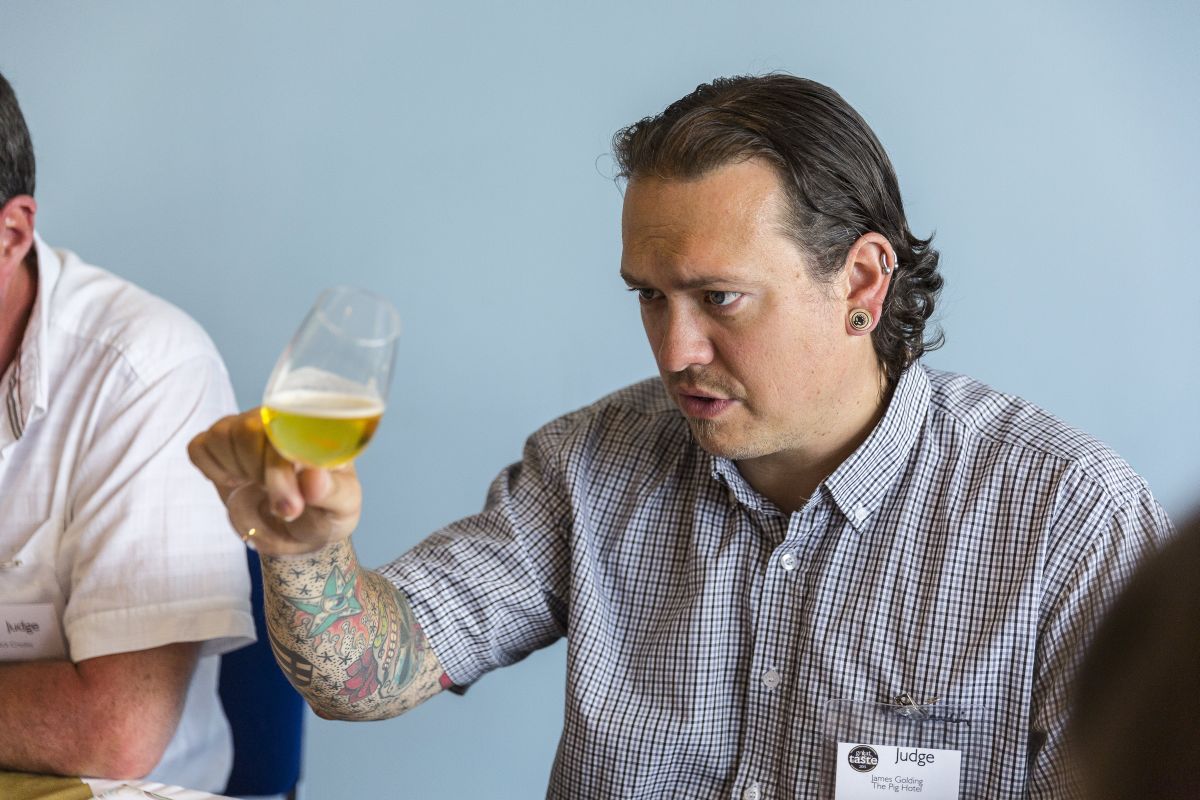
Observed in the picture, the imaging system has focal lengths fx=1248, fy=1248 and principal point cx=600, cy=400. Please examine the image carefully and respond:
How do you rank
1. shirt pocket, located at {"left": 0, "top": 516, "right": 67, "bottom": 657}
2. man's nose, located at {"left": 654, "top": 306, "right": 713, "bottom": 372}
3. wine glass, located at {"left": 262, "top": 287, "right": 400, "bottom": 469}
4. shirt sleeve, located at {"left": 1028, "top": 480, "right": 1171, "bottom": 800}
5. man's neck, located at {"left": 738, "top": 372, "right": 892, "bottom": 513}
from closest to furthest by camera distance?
wine glass, located at {"left": 262, "top": 287, "right": 400, "bottom": 469} → shirt sleeve, located at {"left": 1028, "top": 480, "right": 1171, "bottom": 800} → man's nose, located at {"left": 654, "top": 306, "right": 713, "bottom": 372} → man's neck, located at {"left": 738, "top": 372, "right": 892, "bottom": 513} → shirt pocket, located at {"left": 0, "top": 516, "right": 67, "bottom": 657}

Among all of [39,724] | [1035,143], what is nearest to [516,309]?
[1035,143]

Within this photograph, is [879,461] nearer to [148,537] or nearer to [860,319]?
[860,319]

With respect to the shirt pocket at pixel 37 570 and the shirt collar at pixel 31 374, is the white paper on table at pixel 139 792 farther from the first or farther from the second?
the shirt collar at pixel 31 374

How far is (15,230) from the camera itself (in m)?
1.99

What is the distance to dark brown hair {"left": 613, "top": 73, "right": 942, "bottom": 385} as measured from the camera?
1739 mm

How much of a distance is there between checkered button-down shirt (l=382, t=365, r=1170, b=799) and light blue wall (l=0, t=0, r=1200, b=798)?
64cm

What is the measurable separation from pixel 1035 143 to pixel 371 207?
1.33 metres

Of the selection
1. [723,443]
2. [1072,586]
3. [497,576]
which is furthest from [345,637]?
[1072,586]

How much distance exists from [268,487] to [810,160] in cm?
93

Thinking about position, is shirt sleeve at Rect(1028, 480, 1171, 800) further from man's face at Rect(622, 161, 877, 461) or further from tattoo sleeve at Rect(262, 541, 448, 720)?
tattoo sleeve at Rect(262, 541, 448, 720)

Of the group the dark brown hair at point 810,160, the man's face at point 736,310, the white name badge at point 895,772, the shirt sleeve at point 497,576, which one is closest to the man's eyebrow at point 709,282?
the man's face at point 736,310

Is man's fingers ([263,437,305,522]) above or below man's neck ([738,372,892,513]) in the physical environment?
above

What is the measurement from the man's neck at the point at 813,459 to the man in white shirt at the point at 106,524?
2.66ft

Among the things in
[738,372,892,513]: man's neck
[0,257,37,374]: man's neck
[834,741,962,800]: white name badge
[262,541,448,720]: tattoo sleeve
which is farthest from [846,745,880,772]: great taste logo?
[0,257,37,374]: man's neck
